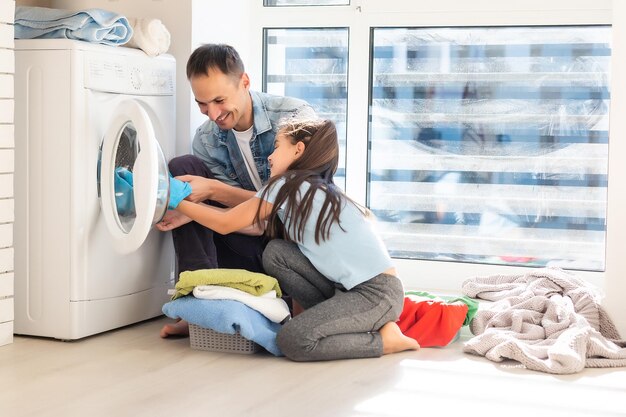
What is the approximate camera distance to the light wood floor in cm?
189

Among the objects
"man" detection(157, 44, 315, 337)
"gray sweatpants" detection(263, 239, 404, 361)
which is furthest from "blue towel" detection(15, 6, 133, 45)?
"gray sweatpants" detection(263, 239, 404, 361)

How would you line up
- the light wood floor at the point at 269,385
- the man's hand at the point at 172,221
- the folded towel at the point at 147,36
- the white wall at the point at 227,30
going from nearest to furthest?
the light wood floor at the point at 269,385, the man's hand at the point at 172,221, the folded towel at the point at 147,36, the white wall at the point at 227,30

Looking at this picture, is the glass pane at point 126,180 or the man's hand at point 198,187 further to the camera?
the man's hand at point 198,187

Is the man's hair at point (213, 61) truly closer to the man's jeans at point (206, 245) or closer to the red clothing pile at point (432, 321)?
the man's jeans at point (206, 245)

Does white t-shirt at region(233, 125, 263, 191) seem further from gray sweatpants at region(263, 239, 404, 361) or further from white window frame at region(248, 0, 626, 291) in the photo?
white window frame at region(248, 0, 626, 291)

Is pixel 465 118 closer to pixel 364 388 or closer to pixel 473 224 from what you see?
pixel 473 224

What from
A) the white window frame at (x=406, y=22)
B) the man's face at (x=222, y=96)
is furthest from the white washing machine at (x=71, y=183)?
the white window frame at (x=406, y=22)

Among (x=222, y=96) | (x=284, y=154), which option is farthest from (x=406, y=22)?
(x=284, y=154)

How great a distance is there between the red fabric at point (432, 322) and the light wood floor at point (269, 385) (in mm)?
51

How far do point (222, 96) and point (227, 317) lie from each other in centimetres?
70

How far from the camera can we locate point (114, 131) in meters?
2.47

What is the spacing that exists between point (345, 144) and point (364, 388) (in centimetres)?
173

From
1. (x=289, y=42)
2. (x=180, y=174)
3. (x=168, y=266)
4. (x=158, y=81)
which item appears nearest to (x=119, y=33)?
(x=158, y=81)

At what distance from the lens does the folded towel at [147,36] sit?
8.98 feet
